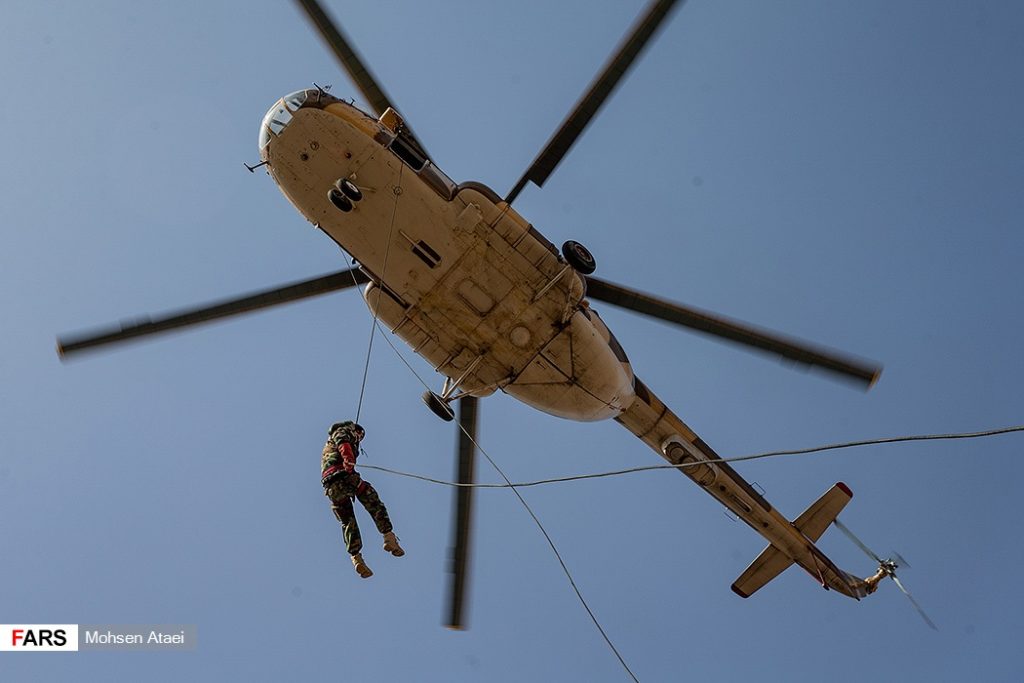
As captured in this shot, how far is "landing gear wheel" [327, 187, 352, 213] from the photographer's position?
1180cm

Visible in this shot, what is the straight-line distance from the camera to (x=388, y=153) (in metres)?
11.8

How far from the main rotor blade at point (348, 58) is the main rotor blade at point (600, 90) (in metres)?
1.86

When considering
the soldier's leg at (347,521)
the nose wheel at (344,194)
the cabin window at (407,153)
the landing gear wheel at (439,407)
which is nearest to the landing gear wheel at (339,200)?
the nose wheel at (344,194)

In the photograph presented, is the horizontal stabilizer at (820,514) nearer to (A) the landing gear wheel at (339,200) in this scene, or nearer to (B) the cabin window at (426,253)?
(B) the cabin window at (426,253)

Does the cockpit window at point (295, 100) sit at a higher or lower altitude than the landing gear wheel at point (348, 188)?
higher

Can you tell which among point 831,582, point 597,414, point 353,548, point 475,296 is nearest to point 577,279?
point 475,296

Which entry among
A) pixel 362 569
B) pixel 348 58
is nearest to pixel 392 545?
pixel 362 569

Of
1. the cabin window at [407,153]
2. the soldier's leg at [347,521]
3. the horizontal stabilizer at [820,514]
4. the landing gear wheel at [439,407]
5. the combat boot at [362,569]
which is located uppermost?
the cabin window at [407,153]

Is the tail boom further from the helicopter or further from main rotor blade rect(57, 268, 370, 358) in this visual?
main rotor blade rect(57, 268, 370, 358)

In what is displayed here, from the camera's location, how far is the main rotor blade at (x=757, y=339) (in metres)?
12.0

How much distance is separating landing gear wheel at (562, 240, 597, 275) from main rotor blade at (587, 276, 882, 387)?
0.79 meters

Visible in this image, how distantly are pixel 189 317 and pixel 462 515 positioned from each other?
16.8ft

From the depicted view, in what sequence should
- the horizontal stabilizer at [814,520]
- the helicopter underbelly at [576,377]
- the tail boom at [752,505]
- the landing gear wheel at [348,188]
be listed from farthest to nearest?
the horizontal stabilizer at [814,520] < the tail boom at [752,505] < the helicopter underbelly at [576,377] < the landing gear wheel at [348,188]

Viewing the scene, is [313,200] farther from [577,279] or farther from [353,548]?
[353,548]
